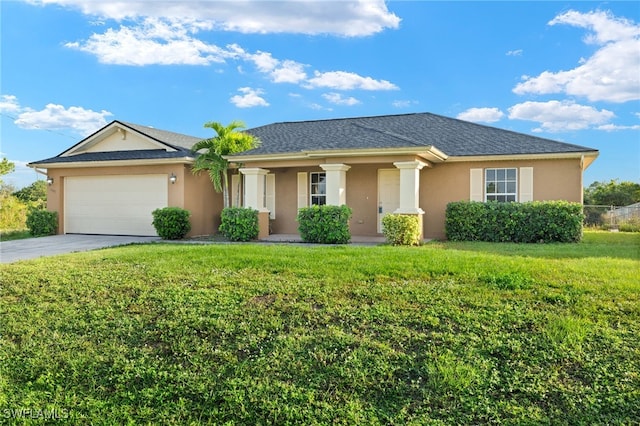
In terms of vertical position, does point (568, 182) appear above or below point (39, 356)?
above

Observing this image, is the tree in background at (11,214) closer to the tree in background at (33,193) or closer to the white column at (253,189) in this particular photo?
the tree in background at (33,193)

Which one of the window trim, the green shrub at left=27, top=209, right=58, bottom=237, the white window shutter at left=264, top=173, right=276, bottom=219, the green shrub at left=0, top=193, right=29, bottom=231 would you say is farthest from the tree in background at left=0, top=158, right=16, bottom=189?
the window trim

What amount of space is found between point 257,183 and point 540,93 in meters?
10.2

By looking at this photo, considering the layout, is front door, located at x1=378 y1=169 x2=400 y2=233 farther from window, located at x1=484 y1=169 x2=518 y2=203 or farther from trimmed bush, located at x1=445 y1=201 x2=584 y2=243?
window, located at x1=484 y1=169 x2=518 y2=203

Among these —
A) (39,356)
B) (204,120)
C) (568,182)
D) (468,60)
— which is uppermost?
(468,60)

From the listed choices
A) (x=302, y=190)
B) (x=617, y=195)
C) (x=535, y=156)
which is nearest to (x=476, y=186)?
(x=535, y=156)

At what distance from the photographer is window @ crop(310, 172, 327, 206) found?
15625 millimetres

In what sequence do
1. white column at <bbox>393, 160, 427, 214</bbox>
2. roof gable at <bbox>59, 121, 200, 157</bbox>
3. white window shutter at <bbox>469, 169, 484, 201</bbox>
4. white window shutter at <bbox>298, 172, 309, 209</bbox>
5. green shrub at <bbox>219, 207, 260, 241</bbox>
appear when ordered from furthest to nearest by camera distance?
roof gable at <bbox>59, 121, 200, 157</bbox> < white window shutter at <bbox>298, 172, 309, 209</bbox> < white window shutter at <bbox>469, 169, 484, 201</bbox> < green shrub at <bbox>219, 207, 260, 241</bbox> < white column at <bbox>393, 160, 427, 214</bbox>

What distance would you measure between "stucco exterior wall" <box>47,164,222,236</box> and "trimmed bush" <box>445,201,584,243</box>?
882 cm

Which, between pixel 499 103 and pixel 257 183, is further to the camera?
pixel 499 103

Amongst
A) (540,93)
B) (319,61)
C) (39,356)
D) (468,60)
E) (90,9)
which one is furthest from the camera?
(540,93)

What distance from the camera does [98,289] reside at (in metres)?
6.16

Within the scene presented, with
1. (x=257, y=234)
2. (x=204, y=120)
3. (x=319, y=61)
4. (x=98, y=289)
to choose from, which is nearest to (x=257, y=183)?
(x=257, y=234)

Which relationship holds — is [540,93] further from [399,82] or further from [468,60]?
[399,82]
